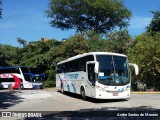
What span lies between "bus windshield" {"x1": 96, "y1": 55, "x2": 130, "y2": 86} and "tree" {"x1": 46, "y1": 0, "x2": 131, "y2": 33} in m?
37.7

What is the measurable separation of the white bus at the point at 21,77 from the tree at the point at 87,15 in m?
16.5

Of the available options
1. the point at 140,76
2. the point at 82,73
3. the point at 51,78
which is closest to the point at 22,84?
the point at 51,78

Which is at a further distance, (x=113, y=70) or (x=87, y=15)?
(x=87, y=15)

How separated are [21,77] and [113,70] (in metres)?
26.4

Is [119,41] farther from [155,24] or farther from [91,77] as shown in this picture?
[91,77]

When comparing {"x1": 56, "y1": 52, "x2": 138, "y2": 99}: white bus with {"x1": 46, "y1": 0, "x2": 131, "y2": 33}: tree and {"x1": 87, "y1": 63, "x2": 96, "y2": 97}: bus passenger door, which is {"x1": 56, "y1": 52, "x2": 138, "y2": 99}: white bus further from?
{"x1": 46, "y1": 0, "x2": 131, "y2": 33}: tree

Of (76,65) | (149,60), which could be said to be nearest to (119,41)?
(149,60)

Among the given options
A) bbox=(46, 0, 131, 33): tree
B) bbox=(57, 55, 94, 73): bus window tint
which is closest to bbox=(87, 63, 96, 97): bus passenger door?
bbox=(57, 55, 94, 73): bus window tint

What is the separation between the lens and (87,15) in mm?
60031

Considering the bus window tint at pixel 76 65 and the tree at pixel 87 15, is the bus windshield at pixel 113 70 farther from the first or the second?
the tree at pixel 87 15

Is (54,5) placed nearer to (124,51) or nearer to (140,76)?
(124,51)

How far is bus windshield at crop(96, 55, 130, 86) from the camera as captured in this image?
20.2 m

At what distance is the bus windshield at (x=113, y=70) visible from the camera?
20.2 m

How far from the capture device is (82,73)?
2289 cm
